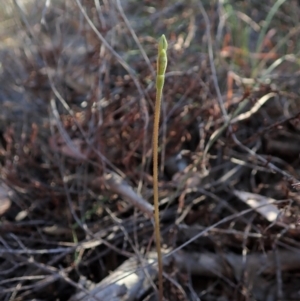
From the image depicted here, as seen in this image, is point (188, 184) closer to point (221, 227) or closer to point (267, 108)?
point (221, 227)

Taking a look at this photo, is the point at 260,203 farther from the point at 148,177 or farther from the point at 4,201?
the point at 4,201

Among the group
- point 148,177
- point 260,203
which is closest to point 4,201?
point 148,177

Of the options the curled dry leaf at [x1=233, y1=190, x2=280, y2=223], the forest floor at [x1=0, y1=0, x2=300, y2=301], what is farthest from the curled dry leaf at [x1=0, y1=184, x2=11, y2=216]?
the curled dry leaf at [x1=233, y1=190, x2=280, y2=223]

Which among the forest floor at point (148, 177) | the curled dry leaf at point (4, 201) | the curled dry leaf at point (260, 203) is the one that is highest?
the curled dry leaf at point (4, 201)

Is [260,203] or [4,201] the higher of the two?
[4,201]

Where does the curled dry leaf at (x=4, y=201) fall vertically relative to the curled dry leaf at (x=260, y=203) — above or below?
→ above

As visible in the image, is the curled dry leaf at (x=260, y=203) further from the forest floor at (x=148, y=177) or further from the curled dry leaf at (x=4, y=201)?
the curled dry leaf at (x=4, y=201)

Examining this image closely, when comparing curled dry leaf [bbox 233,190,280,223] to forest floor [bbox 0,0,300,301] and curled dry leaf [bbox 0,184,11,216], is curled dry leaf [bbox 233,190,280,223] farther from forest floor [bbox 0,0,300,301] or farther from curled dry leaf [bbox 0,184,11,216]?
curled dry leaf [bbox 0,184,11,216]

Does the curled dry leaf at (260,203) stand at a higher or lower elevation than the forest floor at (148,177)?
lower

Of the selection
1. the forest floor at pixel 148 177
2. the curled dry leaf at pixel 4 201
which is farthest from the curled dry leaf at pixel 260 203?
the curled dry leaf at pixel 4 201
